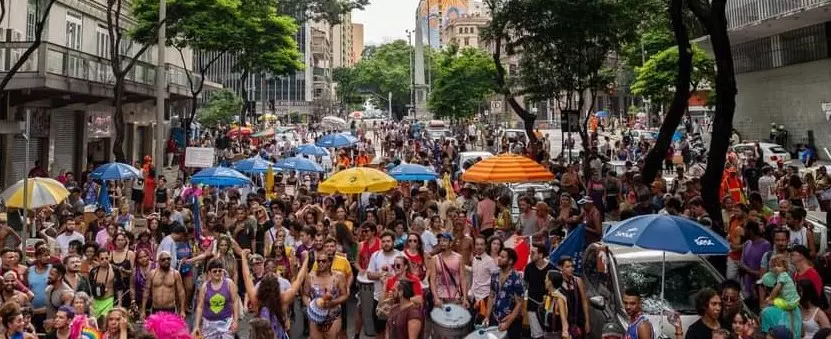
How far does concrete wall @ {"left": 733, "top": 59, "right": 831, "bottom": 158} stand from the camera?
3222 cm

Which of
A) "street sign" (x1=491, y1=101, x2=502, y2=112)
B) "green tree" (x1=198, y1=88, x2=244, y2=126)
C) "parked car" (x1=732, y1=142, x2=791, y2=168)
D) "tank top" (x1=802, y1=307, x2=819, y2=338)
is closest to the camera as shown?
"tank top" (x1=802, y1=307, x2=819, y2=338)

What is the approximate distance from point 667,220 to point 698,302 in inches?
46.6

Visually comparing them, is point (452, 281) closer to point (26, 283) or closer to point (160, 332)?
point (160, 332)

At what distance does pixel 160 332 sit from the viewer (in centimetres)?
639

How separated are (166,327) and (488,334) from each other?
3.08 m

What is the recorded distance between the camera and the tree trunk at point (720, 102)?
13.4 metres

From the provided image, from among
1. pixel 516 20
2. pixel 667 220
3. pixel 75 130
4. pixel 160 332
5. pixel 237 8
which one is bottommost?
pixel 160 332

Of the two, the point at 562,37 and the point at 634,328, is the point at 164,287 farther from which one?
the point at 562,37

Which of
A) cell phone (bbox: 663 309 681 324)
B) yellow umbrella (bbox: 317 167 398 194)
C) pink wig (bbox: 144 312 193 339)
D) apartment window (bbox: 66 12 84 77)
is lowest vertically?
cell phone (bbox: 663 309 681 324)

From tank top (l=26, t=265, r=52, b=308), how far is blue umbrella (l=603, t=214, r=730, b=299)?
20.4 ft

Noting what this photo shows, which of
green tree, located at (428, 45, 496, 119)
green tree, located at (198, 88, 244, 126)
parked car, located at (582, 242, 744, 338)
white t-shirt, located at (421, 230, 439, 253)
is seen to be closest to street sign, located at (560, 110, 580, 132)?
white t-shirt, located at (421, 230, 439, 253)

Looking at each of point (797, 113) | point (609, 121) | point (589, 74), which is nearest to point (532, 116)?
point (589, 74)

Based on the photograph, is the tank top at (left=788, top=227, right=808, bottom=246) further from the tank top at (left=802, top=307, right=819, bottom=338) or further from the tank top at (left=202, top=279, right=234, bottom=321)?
the tank top at (left=202, top=279, right=234, bottom=321)

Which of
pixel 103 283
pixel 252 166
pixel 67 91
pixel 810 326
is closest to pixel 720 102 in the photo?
pixel 810 326
